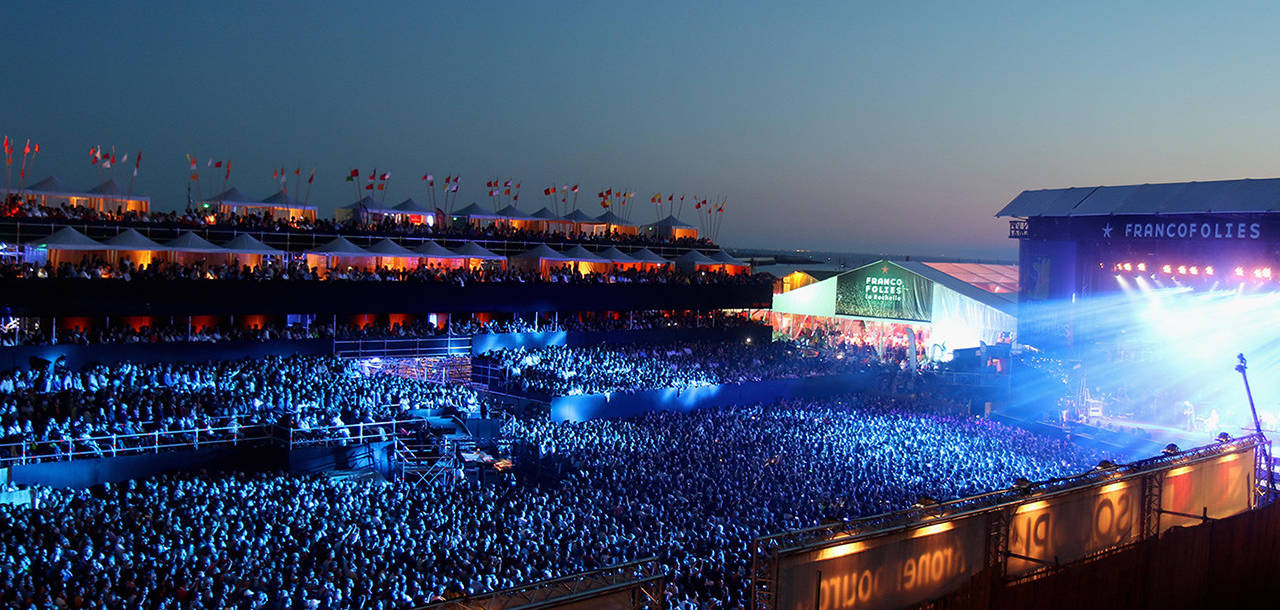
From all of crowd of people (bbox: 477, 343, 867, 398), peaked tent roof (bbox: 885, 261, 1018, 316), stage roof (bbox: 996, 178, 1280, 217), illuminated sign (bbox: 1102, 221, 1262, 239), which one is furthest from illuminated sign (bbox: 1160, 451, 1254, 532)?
peaked tent roof (bbox: 885, 261, 1018, 316)

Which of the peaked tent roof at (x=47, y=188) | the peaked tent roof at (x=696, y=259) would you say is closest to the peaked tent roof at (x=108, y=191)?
the peaked tent roof at (x=47, y=188)

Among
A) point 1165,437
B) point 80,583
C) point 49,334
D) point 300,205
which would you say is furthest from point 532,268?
point 80,583

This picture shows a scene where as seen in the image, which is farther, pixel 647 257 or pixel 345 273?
pixel 647 257

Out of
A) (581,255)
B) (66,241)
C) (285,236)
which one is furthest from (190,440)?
(581,255)

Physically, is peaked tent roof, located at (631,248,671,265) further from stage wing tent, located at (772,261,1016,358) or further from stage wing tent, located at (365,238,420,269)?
stage wing tent, located at (365,238,420,269)

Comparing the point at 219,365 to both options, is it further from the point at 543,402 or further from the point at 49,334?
the point at 543,402

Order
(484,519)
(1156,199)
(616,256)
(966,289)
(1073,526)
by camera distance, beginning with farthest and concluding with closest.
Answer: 1. (616,256)
2. (966,289)
3. (1156,199)
4. (484,519)
5. (1073,526)

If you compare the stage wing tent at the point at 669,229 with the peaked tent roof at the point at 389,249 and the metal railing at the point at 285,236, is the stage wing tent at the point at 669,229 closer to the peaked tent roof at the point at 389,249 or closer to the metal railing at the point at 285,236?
the metal railing at the point at 285,236

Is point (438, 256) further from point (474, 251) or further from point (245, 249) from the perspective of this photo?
point (245, 249)
